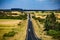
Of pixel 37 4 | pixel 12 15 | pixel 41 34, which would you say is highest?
pixel 37 4

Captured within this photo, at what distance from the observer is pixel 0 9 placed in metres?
9.95

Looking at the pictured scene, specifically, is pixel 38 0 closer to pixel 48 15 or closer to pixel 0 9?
pixel 48 15

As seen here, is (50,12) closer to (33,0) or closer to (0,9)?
(33,0)

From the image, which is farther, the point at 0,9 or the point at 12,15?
the point at 12,15

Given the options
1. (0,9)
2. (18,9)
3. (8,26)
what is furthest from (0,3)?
(8,26)

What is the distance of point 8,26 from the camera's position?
11.1 metres

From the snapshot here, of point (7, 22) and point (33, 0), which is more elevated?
point (33, 0)

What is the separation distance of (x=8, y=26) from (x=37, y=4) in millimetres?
2295

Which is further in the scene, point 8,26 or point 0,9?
point 8,26

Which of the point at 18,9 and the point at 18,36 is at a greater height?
the point at 18,9

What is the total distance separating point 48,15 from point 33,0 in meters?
1.55

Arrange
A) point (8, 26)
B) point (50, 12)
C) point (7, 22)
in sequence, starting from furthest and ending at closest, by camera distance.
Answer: point (7, 22) < point (8, 26) < point (50, 12)

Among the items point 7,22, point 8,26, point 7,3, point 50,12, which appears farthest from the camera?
point 7,22

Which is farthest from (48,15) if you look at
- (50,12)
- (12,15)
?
(12,15)
